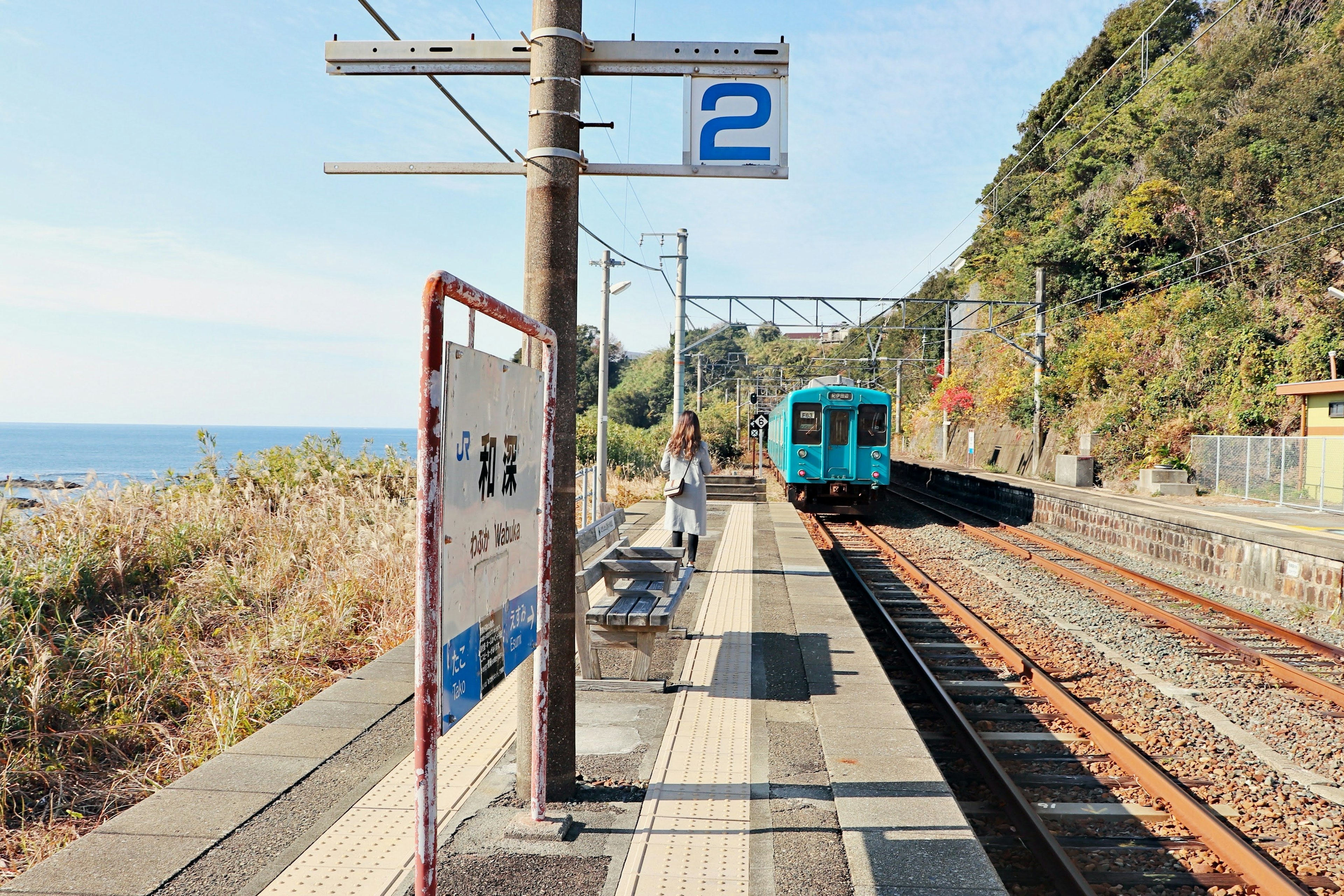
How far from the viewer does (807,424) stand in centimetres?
2025

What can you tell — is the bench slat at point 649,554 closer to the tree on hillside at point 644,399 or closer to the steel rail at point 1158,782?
the steel rail at point 1158,782

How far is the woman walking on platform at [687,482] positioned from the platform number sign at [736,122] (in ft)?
14.0

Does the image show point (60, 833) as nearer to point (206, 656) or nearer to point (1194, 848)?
point (206, 656)

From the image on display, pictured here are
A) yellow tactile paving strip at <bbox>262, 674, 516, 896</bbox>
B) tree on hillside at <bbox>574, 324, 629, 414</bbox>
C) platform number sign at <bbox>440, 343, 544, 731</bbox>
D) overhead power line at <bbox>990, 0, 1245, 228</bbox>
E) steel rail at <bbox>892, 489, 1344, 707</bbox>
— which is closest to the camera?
platform number sign at <bbox>440, 343, 544, 731</bbox>

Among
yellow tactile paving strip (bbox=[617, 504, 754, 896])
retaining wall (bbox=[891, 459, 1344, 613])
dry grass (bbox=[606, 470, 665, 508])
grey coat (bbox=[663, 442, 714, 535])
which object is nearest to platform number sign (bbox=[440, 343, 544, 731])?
yellow tactile paving strip (bbox=[617, 504, 754, 896])

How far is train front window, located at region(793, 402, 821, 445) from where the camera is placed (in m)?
20.2

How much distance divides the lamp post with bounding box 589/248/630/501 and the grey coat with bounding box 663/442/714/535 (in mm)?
6382

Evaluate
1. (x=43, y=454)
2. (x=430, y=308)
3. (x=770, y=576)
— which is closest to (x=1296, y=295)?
(x=770, y=576)

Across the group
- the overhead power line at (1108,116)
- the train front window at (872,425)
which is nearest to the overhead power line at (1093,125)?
the overhead power line at (1108,116)

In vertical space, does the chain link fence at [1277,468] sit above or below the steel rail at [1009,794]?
above

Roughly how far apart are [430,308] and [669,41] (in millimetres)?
2228

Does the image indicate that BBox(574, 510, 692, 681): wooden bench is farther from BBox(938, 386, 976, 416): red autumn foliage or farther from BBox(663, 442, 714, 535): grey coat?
BBox(938, 386, 976, 416): red autumn foliage

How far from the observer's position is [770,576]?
10570 mm

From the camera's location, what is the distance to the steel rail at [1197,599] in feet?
28.0
